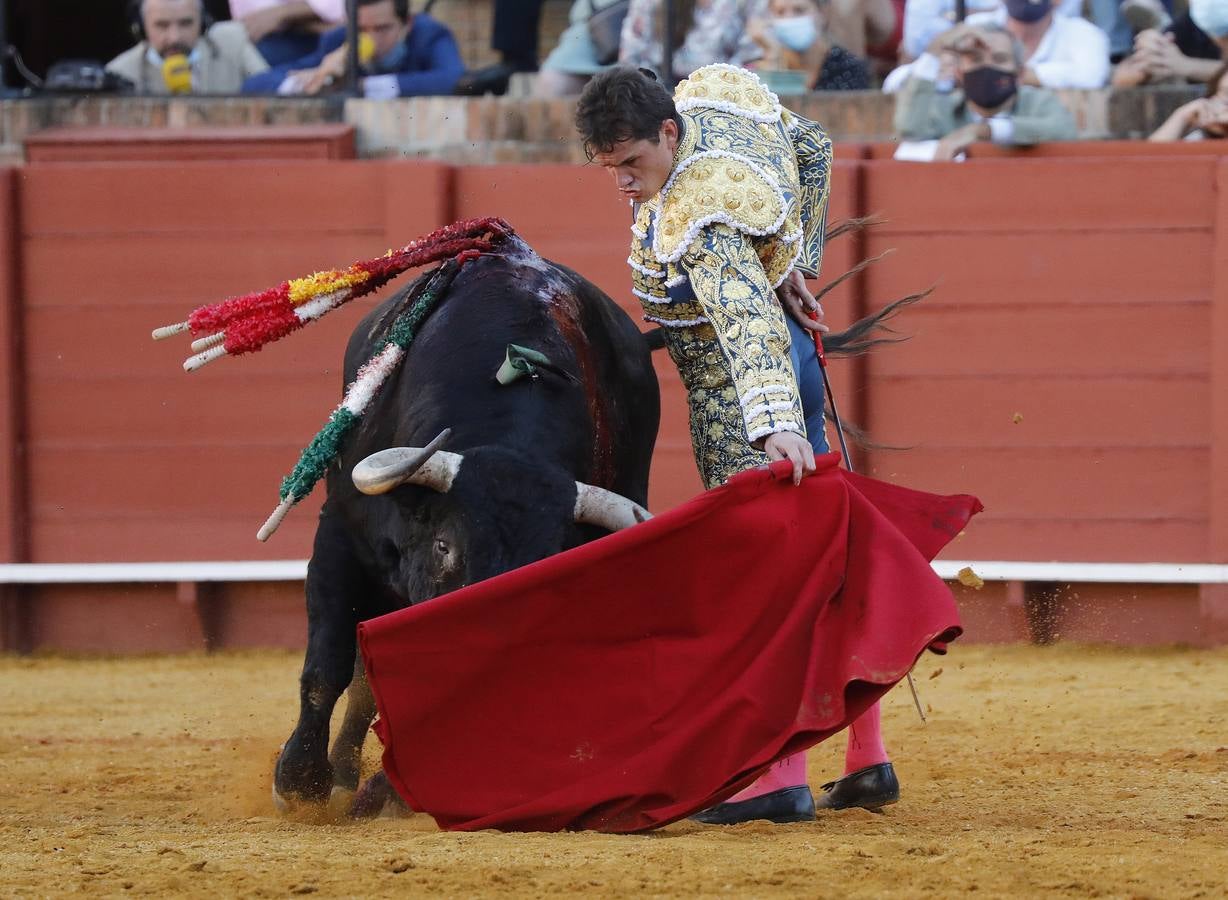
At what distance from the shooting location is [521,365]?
10.3 ft

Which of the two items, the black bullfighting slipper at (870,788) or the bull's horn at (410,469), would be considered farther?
the black bullfighting slipper at (870,788)

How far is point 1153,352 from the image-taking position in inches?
213

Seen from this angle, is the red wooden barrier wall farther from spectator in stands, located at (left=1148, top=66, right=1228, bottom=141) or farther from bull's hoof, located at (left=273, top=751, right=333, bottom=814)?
bull's hoof, located at (left=273, top=751, right=333, bottom=814)

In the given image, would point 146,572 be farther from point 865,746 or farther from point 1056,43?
point 1056,43

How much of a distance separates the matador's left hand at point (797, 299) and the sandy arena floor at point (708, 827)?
2.73 feet

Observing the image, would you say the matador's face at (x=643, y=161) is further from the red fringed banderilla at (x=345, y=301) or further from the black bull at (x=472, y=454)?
the red fringed banderilla at (x=345, y=301)

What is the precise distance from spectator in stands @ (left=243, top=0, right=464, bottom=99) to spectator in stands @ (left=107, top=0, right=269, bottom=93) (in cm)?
8

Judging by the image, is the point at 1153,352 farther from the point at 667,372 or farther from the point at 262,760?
the point at 262,760

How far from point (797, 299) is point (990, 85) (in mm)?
2681

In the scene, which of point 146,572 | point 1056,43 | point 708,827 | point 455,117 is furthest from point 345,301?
point 1056,43

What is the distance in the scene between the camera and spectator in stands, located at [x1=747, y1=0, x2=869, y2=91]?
603cm

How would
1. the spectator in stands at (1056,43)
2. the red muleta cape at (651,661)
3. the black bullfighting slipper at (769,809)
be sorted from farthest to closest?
the spectator in stands at (1056,43)
the black bullfighting slipper at (769,809)
the red muleta cape at (651,661)

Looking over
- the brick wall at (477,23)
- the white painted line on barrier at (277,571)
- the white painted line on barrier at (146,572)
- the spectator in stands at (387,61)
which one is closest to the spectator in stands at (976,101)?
the white painted line on barrier at (277,571)

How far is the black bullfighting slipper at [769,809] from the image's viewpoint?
3.05 meters
